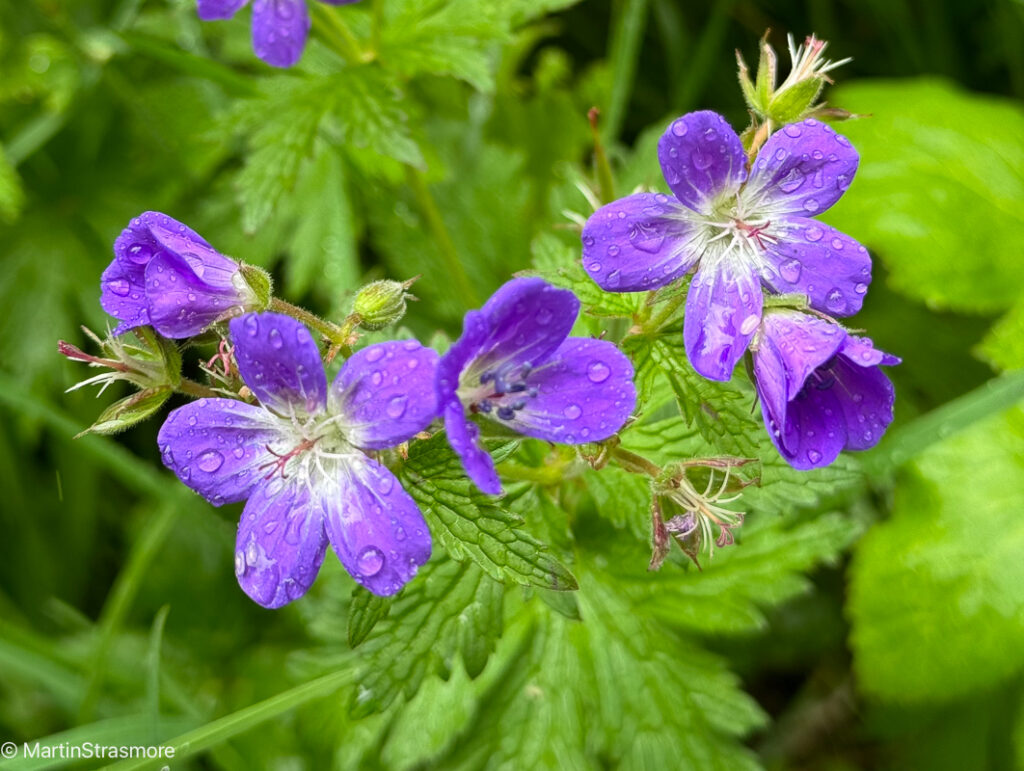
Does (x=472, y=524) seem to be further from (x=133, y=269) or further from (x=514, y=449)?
(x=133, y=269)

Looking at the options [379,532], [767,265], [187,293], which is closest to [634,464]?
[767,265]

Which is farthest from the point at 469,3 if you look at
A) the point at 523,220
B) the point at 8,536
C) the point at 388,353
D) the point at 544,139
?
the point at 8,536

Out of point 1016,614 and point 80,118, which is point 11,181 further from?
point 1016,614

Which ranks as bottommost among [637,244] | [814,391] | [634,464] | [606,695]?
[606,695]

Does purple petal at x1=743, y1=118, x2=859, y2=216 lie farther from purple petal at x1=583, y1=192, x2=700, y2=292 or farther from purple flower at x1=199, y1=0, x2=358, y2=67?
purple flower at x1=199, y1=0, x2=358, y2=67

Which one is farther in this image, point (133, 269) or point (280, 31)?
point (280, 31)

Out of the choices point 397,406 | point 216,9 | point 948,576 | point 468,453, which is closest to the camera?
point 468,453

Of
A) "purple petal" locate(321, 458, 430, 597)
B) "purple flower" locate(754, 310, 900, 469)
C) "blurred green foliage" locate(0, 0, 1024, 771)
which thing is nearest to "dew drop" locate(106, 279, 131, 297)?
"blurred green foliage" locate(0, 0, 1024, 771)
